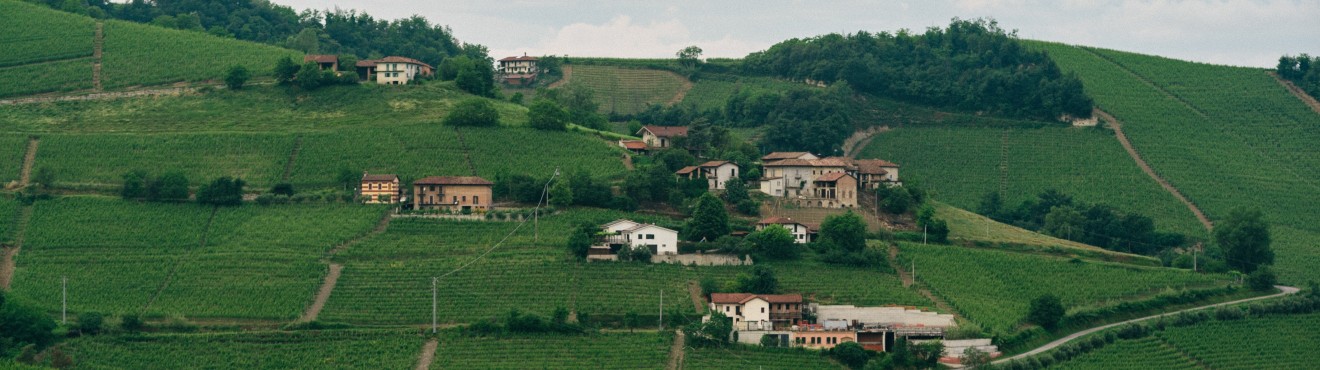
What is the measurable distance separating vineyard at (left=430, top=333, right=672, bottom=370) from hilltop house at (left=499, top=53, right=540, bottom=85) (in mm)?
70837

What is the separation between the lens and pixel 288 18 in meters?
162

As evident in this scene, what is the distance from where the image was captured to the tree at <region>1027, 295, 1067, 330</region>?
87938mm

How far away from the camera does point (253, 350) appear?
80375 mm

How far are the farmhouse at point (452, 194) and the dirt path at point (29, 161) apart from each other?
23677 millimetres

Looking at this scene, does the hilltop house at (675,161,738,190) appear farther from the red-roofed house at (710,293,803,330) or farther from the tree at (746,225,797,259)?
the red-roofed house at (710,293,803,330)

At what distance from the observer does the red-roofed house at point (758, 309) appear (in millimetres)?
83938

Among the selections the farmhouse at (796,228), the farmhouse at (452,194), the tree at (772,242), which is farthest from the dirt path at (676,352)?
the farmhouse at (452,194)

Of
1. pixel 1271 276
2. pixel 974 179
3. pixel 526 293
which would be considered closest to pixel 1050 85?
pixel 974 179

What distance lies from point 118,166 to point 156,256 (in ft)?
45.9

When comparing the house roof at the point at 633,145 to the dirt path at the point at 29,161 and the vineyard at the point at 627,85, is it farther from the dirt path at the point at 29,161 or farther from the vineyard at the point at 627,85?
the dirt path at the point at 29,161

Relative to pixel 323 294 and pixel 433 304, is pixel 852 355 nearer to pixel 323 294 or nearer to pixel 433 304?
pixel 433 304

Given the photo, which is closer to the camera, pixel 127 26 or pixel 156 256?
pixel 156 256

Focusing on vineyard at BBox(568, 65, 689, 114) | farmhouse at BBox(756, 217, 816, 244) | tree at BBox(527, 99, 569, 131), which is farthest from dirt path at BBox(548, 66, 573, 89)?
farmhouse at BBox(756, 217, 816, 244)

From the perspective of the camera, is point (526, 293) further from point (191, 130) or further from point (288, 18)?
point (288, 18)
